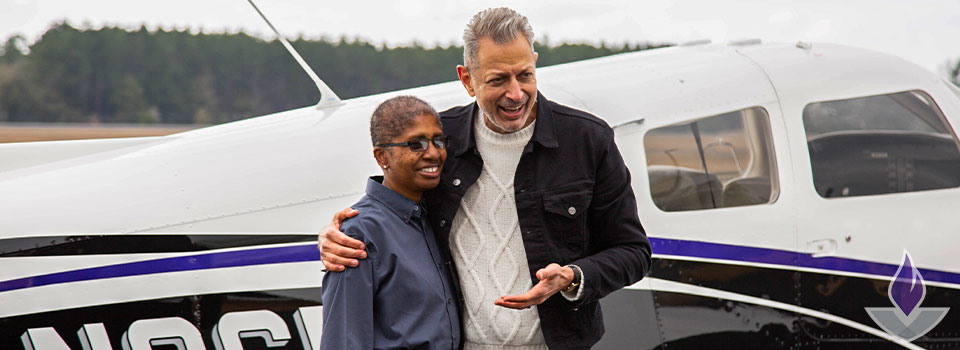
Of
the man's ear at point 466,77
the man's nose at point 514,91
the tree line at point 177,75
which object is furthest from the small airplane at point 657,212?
the tree line at point 177,75

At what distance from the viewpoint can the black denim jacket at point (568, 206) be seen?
251 cm

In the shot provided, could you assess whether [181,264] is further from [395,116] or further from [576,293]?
[576,293]

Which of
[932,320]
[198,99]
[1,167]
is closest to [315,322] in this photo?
[1,167]

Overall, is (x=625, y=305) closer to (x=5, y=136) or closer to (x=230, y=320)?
(x=230, y=320)

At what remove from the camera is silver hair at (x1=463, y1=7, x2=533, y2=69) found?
240cm

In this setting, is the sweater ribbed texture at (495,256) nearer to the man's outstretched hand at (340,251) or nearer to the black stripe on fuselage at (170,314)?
the man's outstretched hand at (340,251)

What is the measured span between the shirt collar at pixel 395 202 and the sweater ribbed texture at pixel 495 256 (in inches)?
6.1

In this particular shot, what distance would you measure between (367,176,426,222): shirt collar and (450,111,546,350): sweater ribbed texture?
154 mm

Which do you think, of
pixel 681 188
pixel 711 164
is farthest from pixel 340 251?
pixel 711 164

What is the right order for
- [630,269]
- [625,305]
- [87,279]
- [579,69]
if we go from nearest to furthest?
[630,269] < [87,279] < [625,305] < [579,69]

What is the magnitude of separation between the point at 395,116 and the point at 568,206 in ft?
1.95

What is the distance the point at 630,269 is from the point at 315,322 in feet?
5.74

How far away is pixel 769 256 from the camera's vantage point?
168 inches

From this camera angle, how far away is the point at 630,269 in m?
2.55
